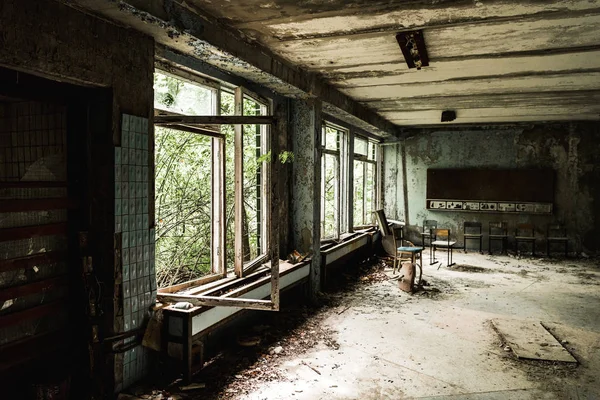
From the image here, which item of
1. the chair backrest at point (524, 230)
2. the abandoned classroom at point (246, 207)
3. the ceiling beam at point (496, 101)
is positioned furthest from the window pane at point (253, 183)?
the chair backrest at point (524, 230)

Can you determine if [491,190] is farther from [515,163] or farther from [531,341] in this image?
[531,341]

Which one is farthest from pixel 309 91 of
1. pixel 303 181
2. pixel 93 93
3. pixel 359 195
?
pixel 359 195

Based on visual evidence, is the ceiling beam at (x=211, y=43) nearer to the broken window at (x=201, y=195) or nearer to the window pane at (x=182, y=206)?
the broken window at (x=201, y=195)

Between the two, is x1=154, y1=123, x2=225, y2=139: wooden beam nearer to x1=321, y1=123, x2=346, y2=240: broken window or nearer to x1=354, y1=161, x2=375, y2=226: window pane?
x1=321, y1=123, x2=346, y2=240: broken window

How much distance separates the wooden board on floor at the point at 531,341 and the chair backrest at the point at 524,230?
5.37 meters

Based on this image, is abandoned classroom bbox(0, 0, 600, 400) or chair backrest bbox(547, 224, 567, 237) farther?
chair backrest bbox(547, 224, 567, 237)

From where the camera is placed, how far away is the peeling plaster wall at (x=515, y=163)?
9422 millimetres

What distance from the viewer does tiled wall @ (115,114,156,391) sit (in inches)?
121

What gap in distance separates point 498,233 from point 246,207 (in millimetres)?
7344

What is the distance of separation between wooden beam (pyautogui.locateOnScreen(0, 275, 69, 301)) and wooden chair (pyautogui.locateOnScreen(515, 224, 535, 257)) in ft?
30.9

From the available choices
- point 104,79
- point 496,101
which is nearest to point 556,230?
point 496,101

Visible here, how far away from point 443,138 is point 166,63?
8.30 meters

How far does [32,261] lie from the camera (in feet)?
8.96

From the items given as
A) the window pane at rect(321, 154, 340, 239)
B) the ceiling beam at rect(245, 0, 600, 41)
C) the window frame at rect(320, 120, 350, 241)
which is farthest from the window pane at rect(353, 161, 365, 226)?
the ceiling beam at rect(245, 0, 600, 41)
